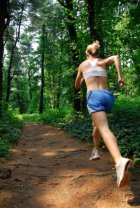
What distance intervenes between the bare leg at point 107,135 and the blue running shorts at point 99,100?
90 mm

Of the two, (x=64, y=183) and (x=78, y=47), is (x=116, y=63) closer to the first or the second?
(x=64, y=183)

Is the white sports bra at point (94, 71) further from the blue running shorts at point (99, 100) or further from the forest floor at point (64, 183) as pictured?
the forest floor at point (64, 183)

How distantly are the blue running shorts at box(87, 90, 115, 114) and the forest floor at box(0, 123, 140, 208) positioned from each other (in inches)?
52.3

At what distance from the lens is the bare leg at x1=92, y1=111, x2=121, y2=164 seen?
4.54 meters

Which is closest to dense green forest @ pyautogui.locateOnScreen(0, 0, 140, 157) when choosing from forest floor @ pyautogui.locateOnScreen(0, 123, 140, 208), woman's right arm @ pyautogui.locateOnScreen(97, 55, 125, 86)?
forest floor @ pyautogui.locateOnScreen(0, 123, 140, 208)

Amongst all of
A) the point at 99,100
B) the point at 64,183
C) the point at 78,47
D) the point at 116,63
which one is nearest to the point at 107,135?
the point at 99,100

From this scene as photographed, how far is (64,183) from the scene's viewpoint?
6.06 meters

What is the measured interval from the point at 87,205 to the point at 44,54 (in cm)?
3698

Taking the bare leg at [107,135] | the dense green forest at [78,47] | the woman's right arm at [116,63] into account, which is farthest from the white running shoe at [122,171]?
the dense green forest at [78,47]

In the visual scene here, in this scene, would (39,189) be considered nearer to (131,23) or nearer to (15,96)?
(131,23)

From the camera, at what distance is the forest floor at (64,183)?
506cm

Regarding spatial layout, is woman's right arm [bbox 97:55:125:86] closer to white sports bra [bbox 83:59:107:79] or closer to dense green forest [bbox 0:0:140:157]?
white sports bra [bbox 83:59:107:79]

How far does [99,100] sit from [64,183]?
1.84 m

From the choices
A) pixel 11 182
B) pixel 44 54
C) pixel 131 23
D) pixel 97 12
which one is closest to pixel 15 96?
pixel 44 54
